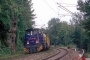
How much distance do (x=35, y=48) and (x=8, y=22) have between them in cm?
602

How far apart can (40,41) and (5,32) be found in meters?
6.70

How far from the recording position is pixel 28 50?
3650 centimetres

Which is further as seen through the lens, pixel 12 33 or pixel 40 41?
pixel 12 33

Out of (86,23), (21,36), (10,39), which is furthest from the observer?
(21,36)

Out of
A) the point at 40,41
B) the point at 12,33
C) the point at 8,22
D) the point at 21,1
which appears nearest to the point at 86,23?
the point at 40,41

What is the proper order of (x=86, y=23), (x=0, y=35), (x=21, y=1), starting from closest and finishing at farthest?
(x=86, y=23)
(x=0, y=35)
(x=21, y=1)

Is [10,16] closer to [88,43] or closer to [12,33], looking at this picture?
[12,33]

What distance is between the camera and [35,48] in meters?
36.8

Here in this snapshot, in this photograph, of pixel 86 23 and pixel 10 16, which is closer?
pixel 86 23

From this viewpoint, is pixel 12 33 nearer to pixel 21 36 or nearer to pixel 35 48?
pixel 35 48

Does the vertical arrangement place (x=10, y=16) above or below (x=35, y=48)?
above

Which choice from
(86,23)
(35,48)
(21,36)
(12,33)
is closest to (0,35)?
(12,33)

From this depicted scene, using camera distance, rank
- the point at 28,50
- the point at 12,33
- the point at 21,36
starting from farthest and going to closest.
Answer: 1. the point at 21,36
2. the point at 12,33
3. the point at 28,50

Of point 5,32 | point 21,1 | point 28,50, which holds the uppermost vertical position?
point 21,1
